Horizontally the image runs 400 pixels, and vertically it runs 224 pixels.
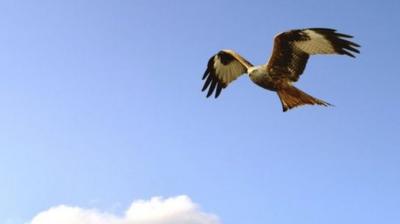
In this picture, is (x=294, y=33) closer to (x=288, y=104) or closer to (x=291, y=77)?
(x=291, y=77)

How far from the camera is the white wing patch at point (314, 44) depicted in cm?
1167

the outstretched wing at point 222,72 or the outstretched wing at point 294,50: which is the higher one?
the outstretched wing at point 222,72

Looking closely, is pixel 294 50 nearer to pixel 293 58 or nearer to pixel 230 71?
pixel 293 58

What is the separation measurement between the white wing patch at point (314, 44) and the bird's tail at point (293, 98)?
1.05 metres

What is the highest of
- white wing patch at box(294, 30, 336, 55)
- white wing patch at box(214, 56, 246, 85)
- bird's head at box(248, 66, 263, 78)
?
white wing patch at box(214, 56, 246, 85)

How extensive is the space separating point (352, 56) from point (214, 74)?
175 inches

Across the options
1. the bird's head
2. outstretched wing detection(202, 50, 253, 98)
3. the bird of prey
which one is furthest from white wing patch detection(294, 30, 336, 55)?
outstretched wing detection(202, 50, 253, 98)

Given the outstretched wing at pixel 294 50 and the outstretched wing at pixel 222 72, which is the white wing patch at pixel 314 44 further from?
the outstretched wing at pixel 222 72

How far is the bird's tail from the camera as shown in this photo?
11.0 meters

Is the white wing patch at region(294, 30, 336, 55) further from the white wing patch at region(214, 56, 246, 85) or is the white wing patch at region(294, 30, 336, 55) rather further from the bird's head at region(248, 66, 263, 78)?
the white wing patch at region(214, 56, 246, 85)

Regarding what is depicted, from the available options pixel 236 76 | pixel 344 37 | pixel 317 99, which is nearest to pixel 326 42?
pixel 344 37

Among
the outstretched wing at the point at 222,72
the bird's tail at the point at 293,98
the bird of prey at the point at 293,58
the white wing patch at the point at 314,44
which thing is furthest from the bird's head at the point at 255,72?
the outstretched wing at the point at 222,72

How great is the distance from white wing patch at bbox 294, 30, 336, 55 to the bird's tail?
1054 mm

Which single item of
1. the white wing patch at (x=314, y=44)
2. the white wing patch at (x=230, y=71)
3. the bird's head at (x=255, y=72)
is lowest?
the bird's head at (x=255, y=72)
